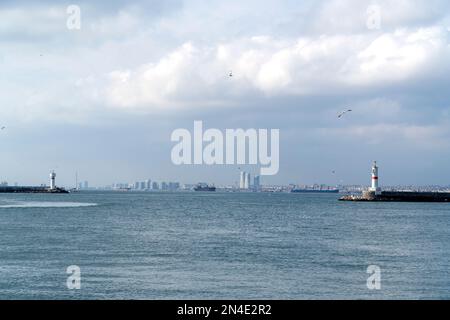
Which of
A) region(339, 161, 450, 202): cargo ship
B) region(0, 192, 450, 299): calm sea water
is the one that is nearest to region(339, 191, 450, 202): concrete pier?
region(339, 161, 450, 202): cargo ship

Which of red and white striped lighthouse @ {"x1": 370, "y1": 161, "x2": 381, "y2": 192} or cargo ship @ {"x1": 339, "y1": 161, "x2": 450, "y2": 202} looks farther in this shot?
cargo ship @ {"x1": 339, "y1": 161, "x2": 450, "y2": 202}

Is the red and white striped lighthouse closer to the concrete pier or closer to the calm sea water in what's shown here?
the concrete pier

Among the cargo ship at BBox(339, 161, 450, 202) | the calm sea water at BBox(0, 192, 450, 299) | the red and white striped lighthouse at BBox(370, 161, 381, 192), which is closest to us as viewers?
the calm sea water at BBox(0, 192, 450, 299)

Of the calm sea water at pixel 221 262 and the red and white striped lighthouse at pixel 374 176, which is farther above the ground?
the red and white striped lighthouse at pixel 374 176

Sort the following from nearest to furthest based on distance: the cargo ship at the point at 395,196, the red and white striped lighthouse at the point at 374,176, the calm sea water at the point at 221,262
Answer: the calm sea water at the point at 221,262 → the red and white striped lighthouse at the point at 374,176 → the cargo ship at the point at 395,196

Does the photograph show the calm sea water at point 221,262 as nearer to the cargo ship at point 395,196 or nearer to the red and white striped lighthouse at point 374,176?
the red and white striped lighthouse at point 374,176

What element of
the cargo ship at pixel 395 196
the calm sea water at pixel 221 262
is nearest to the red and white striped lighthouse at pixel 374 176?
the cargo ship at pixel 395 196

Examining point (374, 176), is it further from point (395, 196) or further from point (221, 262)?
point (221, 262)

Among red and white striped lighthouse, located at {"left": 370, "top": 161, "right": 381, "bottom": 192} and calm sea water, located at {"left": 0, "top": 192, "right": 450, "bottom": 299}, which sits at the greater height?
red and white striped lighthouse, located at {"left": 370, "top": 161, "right": 381, "bottom": 192}

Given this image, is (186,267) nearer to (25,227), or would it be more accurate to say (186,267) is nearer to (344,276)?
(344,276)

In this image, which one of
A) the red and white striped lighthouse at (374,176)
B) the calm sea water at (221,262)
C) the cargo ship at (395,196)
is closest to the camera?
the calm sea water at (221,262)

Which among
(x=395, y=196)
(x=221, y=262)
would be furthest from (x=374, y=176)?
(x=221, y=262)

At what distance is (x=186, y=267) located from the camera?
3988 cm
